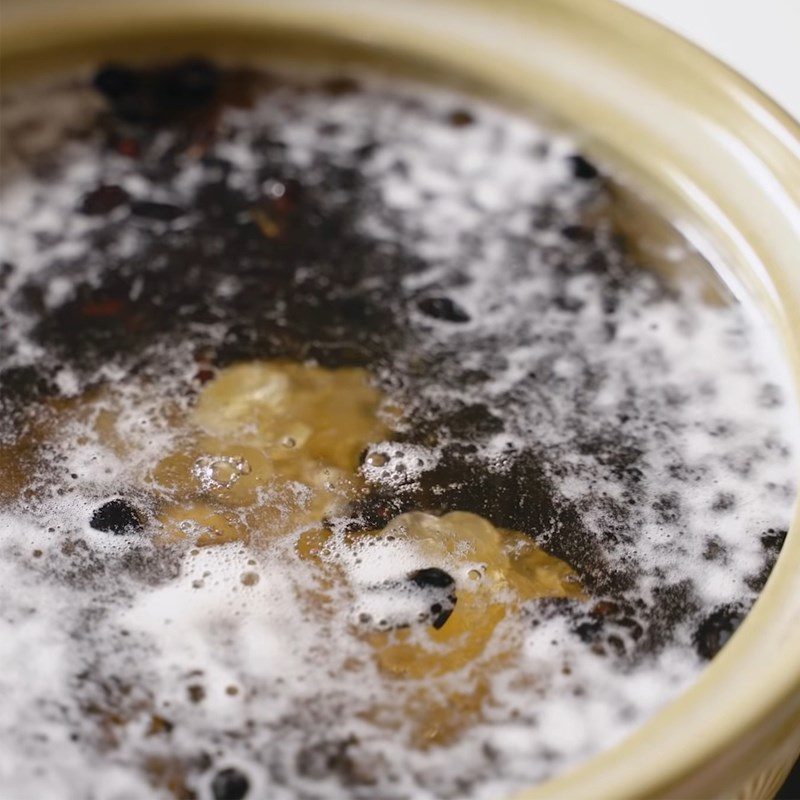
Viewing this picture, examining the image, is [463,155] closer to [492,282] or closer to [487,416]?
[492,282]

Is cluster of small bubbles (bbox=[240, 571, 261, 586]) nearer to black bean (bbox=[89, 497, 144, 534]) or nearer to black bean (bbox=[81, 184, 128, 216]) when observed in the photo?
black bean (bbox=[89, 497, 144, 534])

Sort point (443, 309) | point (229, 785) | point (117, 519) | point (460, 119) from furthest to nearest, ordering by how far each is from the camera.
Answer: point (460, 119) → point (443, 309) → point (117, 519) → point (229, 785)

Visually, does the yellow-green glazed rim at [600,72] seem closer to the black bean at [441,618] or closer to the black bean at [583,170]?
the black bean at [583,170]

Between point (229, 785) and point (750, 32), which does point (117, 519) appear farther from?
point (750, 32)

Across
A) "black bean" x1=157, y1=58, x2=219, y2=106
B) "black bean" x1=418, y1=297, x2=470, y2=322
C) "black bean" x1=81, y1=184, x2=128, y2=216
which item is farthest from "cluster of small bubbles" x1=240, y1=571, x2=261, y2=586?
"black bean" x1=157, y1=58, x2=219, y2=106

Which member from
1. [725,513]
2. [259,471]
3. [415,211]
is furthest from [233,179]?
[725,513]

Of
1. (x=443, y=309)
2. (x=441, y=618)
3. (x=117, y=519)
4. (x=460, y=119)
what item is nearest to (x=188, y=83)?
(x=460, y=119)
